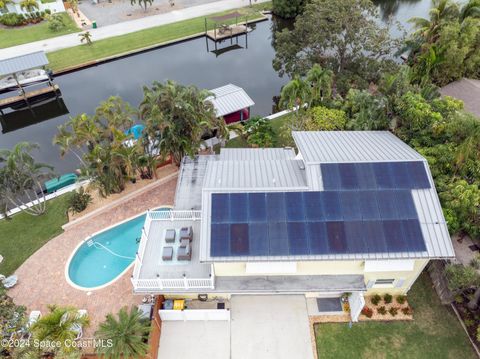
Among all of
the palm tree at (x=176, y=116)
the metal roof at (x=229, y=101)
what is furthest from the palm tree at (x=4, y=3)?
the palm tree at (x=176, y=116)

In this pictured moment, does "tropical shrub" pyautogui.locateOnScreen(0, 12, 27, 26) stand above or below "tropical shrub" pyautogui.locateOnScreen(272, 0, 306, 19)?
below

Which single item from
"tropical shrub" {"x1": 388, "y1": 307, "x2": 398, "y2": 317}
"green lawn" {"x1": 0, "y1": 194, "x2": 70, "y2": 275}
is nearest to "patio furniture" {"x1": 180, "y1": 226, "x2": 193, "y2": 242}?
"green lawn" {"x1": 0, "y1": 194, "x2": 70, "y2": 275}

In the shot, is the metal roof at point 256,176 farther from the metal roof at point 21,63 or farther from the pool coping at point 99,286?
the metal roof at point 21,63

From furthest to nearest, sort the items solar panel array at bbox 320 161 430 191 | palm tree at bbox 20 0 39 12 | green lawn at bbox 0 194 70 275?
palm tree at bbox 20 0 39 12 < green lawn at bbox 0 194 70 275 < solar panel array at bbox 320 161 430 191

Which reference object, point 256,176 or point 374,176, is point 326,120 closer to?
point 374,176

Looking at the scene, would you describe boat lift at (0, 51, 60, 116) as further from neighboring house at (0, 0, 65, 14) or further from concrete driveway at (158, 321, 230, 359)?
concrete driveway at (158, 321, 230, 359)
